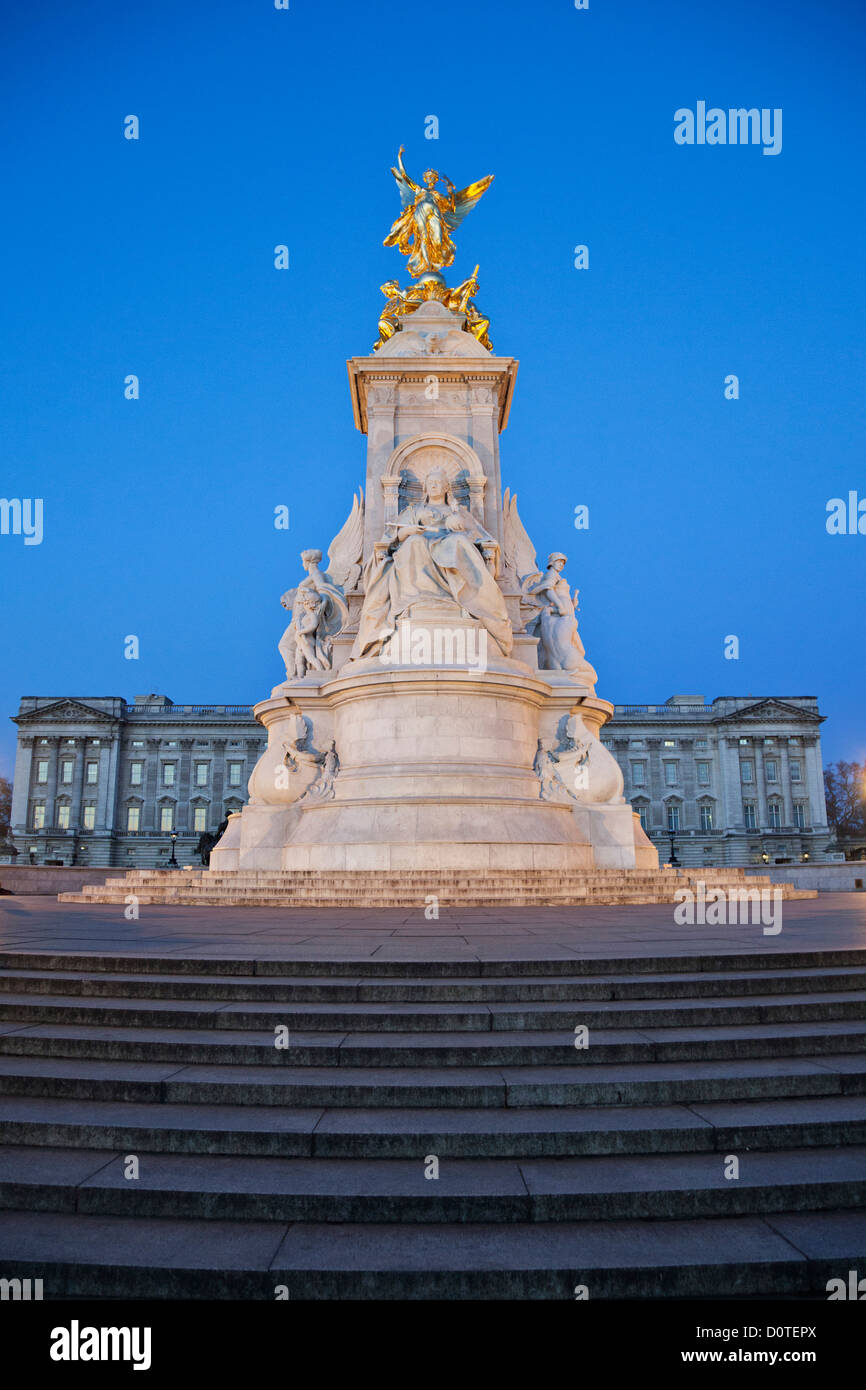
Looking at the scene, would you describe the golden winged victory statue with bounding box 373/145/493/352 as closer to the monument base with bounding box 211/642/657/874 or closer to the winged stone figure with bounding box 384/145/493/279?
the winged stone figure with bounding box 384/145/493/279

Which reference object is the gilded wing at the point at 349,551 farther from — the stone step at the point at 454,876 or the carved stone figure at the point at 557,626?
the stone step at the point at 454,876

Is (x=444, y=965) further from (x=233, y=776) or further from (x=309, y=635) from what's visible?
(x=233, y=776)

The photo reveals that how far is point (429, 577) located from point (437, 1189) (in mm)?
14454

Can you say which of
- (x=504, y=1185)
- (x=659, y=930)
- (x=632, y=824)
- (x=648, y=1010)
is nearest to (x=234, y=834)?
(x=632, y=824)

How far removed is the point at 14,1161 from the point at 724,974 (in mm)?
4696

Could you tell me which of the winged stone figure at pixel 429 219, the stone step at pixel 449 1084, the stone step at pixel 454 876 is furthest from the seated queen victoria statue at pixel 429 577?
the stone step at pixel 449 1084

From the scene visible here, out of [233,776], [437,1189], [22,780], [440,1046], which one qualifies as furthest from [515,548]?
[22,780]

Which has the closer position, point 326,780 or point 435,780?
point 435,780

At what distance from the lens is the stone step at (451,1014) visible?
5.62 m

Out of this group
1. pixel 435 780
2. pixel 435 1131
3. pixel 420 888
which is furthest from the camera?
pixel 435 780

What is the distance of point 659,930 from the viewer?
29.5ft

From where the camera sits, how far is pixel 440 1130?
172 inches

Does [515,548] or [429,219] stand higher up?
[429,219]
